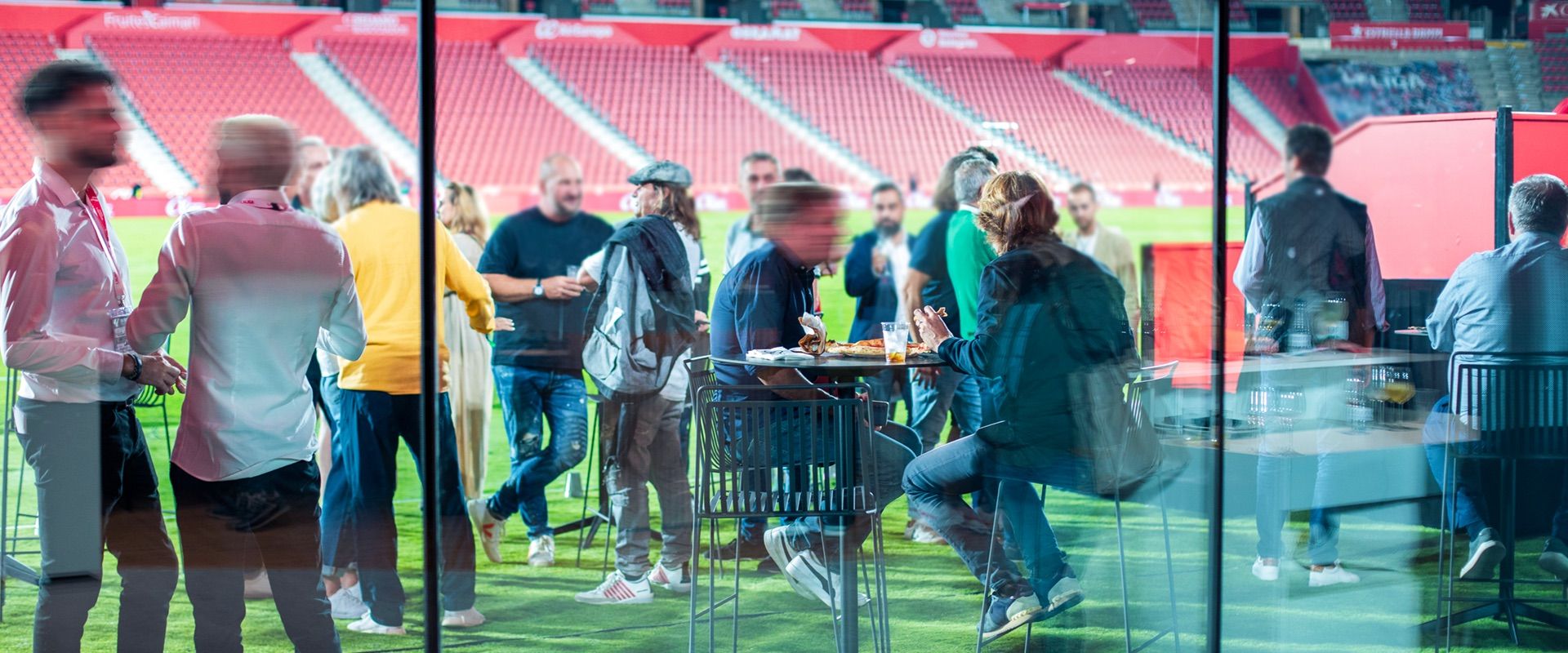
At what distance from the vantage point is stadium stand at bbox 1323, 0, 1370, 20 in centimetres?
332

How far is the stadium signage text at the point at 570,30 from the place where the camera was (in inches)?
200

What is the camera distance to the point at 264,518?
93.8 inches

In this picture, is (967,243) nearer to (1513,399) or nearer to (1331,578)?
(1331,578)

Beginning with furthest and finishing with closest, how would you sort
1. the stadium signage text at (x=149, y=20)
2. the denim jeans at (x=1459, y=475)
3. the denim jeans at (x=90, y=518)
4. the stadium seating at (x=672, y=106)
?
the stadium seating at (x=672, y=106), the stadium signage text at (x=149, y=20), the denim jeans at (x=1459, y=475), the denim jeans at (x=90, y=518)

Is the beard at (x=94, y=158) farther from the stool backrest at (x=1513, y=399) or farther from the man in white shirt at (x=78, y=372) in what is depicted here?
the stool backrest at (x=1513, y=399)

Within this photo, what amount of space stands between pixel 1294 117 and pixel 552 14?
11.4 feet

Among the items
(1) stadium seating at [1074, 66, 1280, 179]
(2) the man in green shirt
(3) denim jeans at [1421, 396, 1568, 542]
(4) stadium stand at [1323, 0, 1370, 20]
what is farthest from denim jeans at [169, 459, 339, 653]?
(4) stadium stand at [1323, 0, 1370, 20]

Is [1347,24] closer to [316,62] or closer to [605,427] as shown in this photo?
[605,427]

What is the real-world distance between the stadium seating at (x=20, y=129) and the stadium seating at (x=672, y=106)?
1865 mm

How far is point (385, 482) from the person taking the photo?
328 cm

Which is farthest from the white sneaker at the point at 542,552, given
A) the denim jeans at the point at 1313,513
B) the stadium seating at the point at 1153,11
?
the stadium seating at the point at 1153,11

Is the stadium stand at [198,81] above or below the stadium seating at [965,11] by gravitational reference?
below

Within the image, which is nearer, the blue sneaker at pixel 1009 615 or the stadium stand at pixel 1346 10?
the blue sneaker at pixel 1009 615

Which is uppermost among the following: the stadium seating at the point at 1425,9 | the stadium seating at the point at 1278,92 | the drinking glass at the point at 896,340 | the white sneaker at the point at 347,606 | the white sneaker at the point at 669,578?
the stadium seating at the point at 1425,9
